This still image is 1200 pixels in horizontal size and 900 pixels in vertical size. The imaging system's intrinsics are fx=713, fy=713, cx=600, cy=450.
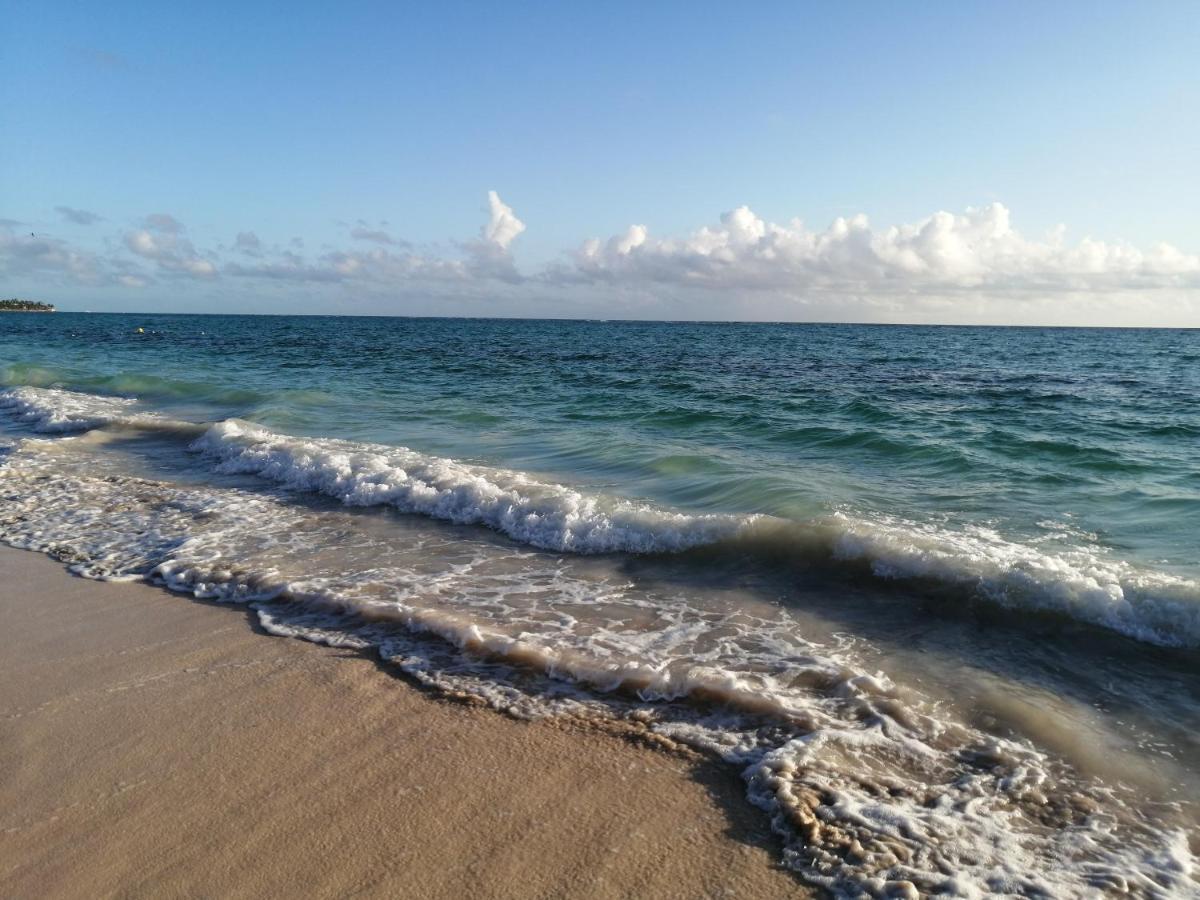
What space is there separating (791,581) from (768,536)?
87 cm

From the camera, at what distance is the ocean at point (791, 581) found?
143 inches

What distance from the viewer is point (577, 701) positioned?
4582 millimetres

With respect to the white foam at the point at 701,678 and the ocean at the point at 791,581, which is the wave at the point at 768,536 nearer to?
the ocean at the point at 791,581

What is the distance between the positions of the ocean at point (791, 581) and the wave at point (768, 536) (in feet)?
0.13

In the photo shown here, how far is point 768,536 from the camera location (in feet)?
25.2

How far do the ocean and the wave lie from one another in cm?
4

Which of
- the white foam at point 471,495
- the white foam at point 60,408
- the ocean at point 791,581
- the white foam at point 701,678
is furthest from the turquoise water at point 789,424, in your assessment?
the white foam at point 701,678

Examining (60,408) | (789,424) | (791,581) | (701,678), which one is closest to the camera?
(701,678)

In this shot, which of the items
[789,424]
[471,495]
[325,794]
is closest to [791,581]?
[471,495]

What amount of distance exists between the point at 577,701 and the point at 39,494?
9326 mm

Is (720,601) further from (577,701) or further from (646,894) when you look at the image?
(646,894)

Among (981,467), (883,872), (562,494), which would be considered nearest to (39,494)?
(562,494)

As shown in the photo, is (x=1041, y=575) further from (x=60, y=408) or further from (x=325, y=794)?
(x=60, y=408)

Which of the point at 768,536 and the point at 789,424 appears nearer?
the point at 768,536
